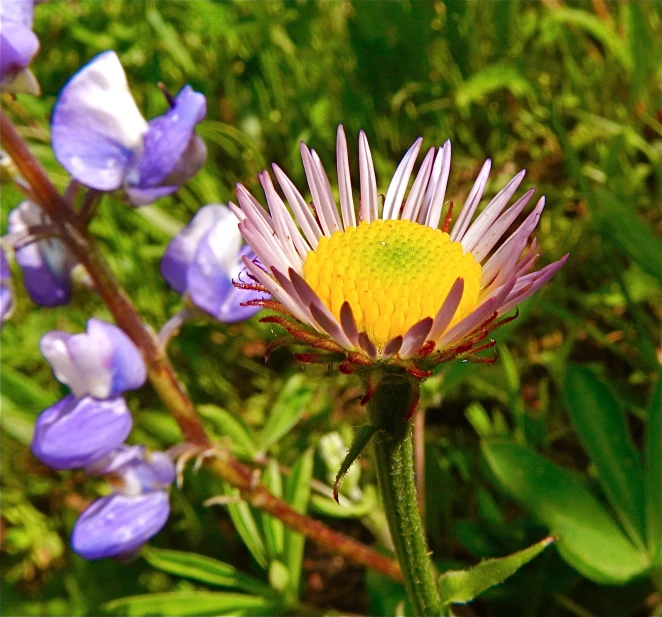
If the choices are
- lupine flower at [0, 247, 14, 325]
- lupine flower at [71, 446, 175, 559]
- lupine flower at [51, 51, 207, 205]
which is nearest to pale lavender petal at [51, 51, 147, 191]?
lupine flower at [51, 51, 207, 205]

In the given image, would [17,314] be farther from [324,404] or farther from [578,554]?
[578,554]

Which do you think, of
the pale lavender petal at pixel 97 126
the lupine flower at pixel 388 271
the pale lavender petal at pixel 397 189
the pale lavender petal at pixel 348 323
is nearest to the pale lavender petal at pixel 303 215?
the lupine flower at pixel 388 271

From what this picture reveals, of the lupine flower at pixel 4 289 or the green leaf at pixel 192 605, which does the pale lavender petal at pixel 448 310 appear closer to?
the lupine flower at pixel 4 289

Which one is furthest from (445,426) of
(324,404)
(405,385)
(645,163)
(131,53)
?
(131,53)

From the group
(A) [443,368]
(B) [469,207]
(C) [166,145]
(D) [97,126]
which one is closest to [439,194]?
(B) [469,207]

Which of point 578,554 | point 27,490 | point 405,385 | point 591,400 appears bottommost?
point 27,490

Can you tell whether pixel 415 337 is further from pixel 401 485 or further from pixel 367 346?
pixel 401 485
